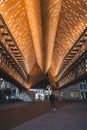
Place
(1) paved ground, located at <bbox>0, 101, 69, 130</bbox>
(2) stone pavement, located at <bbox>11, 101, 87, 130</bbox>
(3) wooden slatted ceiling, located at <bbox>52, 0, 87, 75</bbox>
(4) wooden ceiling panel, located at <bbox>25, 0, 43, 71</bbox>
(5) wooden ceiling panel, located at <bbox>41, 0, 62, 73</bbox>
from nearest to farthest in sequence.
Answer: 1. (2) stone pavement, located at <bbox>11, 101, 87, 130</bbox>
2. (1) paved ground, located at <bbox>0, 101, 69, 130</bbox>
3. (3) wooden slatted ceiling, located at <bbox>52, 0, 87, 75</bbox>
4. (5) wooden ceiling panel, located at <bbox>41, 0, 62, 73</bbox>
5. (4) wooden ceiling panel, located at <bbox>25, 0, 43, 71</bbox>

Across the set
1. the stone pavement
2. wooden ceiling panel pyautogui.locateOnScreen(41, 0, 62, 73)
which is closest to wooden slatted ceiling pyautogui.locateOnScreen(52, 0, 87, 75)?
wooden ceiling panel pyautogui.locateOnScreen(41, 0, 62, 73)

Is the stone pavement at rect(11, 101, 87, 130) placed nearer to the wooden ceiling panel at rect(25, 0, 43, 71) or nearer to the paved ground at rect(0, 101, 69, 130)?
the paved ground at rect(0, 101, 69, 130)

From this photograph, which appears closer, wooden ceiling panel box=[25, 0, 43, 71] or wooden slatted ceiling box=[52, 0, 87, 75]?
wooden slatted ceiling box=[52, 0, 87, 75]

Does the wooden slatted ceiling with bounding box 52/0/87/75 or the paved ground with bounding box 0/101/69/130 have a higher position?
the wooden slatted ceiling with bounding box 52/0/87/75

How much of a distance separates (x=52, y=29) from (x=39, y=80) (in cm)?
6492

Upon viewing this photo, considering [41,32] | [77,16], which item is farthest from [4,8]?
[41,32]

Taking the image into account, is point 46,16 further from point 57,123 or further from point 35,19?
point 57,123

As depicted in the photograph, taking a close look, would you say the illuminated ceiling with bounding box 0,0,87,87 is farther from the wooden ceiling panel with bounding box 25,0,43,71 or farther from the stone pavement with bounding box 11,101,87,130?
the stone pavement with bounding box 11,101,87,130

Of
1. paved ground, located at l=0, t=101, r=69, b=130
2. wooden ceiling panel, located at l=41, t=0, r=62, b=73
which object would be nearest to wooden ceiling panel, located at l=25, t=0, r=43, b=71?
→ wooden ceiling panel, located at l=41, t=0, r=62, b=73

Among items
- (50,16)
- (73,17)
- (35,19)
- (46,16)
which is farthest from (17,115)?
(35,19)

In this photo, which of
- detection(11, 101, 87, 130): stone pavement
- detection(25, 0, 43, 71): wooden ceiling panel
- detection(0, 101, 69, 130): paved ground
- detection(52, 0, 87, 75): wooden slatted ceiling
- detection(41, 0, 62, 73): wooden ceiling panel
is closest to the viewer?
detection(11, 101, 87, 130): stone pavement

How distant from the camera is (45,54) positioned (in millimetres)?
56281

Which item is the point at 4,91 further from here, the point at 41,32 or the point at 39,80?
the point at 39,80

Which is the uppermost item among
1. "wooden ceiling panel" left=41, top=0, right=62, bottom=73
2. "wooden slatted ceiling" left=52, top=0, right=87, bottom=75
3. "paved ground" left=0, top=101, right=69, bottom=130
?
"wooden ceiling panel" left=41, top=0, right=62, bottom=73
